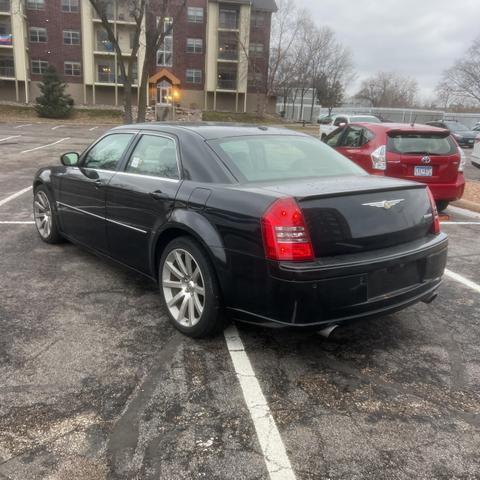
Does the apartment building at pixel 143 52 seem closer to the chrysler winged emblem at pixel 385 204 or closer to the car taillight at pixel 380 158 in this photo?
the car taillight at pixel 380 158

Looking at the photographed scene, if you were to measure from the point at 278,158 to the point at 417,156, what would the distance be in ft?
14.0

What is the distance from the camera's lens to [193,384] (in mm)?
3051

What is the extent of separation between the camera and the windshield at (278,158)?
3656mm

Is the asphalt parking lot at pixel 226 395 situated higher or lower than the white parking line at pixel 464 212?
higher

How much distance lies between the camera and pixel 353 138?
847 cm

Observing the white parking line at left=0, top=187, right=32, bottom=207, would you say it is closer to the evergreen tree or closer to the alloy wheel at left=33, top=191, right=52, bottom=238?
the alloy wheel at left=33, top=191, right=52, bottom=238

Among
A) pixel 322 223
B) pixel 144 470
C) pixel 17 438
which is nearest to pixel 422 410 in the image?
pixel 322 223

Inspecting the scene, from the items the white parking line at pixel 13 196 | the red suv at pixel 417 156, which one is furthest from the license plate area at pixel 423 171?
the white parking line at pixel 13 196

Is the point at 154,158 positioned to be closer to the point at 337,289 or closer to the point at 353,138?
the point at 337,289

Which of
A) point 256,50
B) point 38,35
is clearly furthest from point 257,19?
point 38,35

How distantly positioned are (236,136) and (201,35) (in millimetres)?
49992

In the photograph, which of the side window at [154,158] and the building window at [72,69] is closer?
the side window at [154,158]

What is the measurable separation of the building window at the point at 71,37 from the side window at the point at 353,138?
4587 centimetres

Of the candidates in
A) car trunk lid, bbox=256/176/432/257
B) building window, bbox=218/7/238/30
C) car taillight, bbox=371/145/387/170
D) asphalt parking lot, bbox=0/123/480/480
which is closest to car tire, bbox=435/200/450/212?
car taillight, bbox=371/145/387/170
